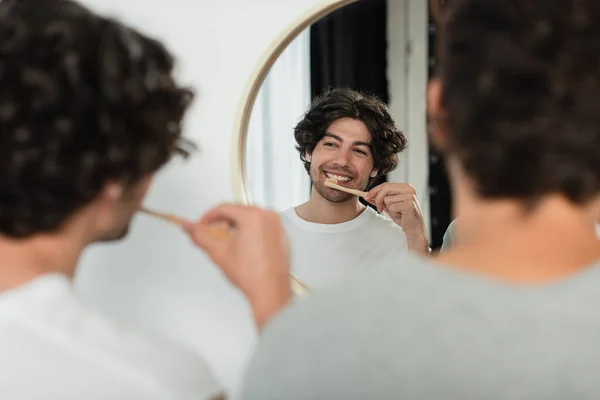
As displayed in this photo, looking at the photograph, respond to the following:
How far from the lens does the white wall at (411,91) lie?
35.4 inches

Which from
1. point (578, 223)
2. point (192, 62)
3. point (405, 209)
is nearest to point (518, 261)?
point (578, 223)

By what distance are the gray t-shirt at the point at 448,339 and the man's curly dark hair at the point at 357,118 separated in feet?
1.34

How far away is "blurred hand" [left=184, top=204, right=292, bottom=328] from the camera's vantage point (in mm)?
705

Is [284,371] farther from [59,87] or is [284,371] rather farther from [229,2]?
[229,2]

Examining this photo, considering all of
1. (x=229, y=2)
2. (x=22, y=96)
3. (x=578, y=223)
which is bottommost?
(x=578, y=223)

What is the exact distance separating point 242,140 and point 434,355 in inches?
22.1

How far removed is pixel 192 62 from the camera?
1.02 meters

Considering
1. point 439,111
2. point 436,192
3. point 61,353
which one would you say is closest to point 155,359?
point 61,353

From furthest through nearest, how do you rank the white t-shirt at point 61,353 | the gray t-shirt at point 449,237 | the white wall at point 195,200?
the white wall at point 195,200 → the gray t-shirt at point 449,237 → the white t-shirt at point 61,353

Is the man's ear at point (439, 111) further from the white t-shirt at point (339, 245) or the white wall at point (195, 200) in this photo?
the white wall at point (195, 200)

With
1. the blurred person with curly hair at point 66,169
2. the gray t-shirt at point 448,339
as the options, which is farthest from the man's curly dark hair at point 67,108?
the gray t-shirt at point 448,339

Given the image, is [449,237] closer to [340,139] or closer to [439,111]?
[340,139]

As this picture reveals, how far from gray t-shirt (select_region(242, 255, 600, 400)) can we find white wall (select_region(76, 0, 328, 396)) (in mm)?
525

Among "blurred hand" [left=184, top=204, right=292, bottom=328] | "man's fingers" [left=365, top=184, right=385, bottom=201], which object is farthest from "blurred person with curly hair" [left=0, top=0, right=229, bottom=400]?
"man's fingers" [left=365, top=184, right=385, bottom=201]
